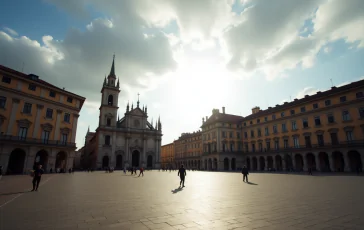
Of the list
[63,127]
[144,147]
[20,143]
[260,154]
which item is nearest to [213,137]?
[260,154]

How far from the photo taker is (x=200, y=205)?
7.27 metres

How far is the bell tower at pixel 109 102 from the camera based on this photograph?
181 ft

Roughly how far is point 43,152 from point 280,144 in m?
46.7

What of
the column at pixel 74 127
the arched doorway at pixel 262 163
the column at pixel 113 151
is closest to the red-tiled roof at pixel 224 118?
the arched doorway at pixel 262 163

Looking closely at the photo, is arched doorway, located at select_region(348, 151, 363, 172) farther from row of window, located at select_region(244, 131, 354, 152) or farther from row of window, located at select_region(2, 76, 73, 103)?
row of window, located at select_region(2, 76, 73, 103)

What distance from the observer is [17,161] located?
1180 inches

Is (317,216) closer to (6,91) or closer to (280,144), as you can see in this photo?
(6,91)

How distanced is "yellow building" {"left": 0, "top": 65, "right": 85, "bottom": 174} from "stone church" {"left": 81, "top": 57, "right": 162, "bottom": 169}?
18.3m

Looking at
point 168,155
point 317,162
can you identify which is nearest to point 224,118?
point 317,162

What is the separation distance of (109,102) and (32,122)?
28915mm

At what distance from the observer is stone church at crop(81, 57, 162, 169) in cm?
5266

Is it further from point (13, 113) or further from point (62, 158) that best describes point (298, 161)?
point (13, 113)

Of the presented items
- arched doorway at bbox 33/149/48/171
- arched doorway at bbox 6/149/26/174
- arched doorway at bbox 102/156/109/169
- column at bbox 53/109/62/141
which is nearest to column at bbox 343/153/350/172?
column at bbox 53/109/62/141

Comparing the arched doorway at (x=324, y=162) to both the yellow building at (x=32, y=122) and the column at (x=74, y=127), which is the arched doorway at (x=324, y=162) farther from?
the column at (x=74, y=127)
